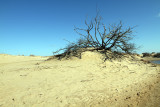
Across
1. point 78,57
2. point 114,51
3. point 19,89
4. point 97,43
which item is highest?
point 97,43

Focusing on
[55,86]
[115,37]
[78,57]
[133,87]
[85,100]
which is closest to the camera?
[85,100]

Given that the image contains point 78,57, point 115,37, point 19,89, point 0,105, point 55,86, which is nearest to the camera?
point 0,105

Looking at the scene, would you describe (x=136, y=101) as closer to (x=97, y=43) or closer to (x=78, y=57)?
(x=78, y=57)

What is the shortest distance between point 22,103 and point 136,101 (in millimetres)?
2478

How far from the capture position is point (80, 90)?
2.93 m

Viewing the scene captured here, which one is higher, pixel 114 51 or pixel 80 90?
pixel 114 51

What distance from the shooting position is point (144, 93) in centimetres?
294

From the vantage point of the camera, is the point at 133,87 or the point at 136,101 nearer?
the point at 136,101

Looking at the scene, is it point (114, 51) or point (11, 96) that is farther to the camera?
point (114, 51)

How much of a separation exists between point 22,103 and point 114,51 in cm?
680

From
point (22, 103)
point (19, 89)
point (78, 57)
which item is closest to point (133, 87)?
point (22, 103)

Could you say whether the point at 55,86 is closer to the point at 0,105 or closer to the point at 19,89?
the point at 19,89

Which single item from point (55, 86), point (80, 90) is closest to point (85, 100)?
point (80, 90)

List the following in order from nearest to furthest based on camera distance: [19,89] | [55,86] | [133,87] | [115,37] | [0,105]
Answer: [0,105]
[19,89]
[55,86]
[133,87]
[115,37]
